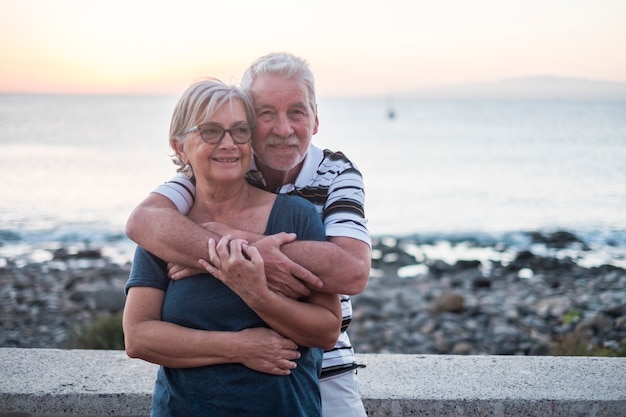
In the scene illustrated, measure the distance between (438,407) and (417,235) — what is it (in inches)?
662

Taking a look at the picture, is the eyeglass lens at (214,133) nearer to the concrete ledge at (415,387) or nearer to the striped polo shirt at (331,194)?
the striped polo shirt at (331,194)

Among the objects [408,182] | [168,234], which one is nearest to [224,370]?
[168,234]

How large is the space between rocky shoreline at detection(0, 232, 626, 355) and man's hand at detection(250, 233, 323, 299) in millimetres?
4259

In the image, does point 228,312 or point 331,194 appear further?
point 331,194

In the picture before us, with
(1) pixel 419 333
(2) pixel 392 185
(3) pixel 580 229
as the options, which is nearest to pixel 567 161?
(2) pixel 392 185

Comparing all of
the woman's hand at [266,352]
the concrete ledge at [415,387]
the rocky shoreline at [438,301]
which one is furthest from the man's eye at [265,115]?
the rocky shoreline at [438,301]

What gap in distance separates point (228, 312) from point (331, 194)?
675mm

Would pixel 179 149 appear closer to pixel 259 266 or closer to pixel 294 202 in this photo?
pixel 294 202

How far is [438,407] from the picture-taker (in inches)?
120

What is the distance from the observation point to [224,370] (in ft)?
8.23

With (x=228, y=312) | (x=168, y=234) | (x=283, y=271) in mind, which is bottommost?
(x=228, y=312)

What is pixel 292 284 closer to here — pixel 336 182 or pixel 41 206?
pixel 336 182

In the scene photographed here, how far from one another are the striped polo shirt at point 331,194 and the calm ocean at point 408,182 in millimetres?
1140

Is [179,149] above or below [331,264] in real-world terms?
above
